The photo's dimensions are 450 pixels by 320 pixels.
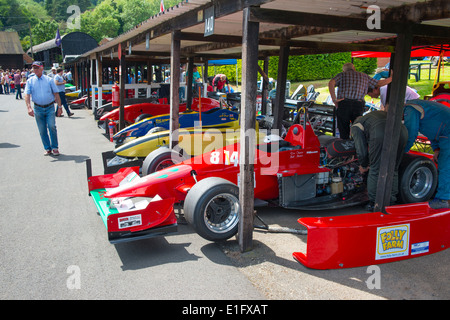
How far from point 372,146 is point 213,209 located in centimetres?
248

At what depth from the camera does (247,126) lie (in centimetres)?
421

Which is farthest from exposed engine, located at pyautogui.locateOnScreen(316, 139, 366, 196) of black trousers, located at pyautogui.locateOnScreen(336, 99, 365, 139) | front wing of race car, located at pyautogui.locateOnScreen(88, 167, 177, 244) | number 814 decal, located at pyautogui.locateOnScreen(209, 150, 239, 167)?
front wing of race car, located at pyautogui.locateOnScreen(88, 167, 177, 244)

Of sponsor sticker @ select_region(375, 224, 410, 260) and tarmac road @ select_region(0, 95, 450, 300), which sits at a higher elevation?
sponsor sticker @ select_region(375, 224, 410, 260)

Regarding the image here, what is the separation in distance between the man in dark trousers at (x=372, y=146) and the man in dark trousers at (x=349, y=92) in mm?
1977

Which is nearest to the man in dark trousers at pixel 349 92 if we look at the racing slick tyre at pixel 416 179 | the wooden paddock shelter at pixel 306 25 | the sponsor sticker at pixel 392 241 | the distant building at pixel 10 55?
the wooden paddock shelter at pixel 306 25

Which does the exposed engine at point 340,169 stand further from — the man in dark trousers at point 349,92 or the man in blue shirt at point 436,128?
the man in dark trousers at point 349,92

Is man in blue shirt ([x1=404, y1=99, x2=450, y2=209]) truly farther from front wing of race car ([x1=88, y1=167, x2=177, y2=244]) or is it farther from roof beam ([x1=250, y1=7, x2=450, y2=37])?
front wing of race car ([x1=88, y1=167, x2=177, y2=244])

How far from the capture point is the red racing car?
422 centimetres

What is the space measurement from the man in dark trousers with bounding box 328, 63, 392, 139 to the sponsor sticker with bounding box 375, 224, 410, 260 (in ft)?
13.0

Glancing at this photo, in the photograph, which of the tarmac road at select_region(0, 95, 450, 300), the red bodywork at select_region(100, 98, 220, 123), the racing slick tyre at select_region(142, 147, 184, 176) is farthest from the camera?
the red bodywork at select_region(100, 98, 220, 123)

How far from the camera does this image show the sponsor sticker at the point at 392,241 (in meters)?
3.94
